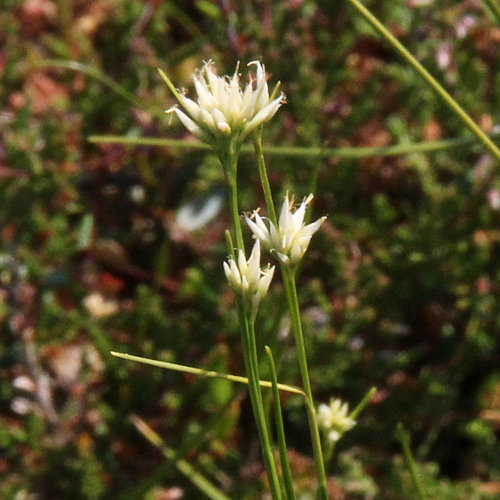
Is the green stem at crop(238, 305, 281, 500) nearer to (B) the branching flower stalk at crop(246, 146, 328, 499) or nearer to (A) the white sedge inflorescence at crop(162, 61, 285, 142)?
(B) the branching flower stalk at crop(246, 146, 328, 499)

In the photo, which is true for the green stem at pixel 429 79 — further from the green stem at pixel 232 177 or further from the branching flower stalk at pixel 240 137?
the green stem at pixel 232 177

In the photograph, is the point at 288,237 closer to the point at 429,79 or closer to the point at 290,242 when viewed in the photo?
the point at 290,242

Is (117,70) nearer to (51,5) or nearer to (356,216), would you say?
(51,5)

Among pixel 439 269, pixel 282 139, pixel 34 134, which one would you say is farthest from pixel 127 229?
pixel 439 269

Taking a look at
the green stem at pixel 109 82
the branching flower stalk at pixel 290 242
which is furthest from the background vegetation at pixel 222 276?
the branching flower stalk at pixel 290 242

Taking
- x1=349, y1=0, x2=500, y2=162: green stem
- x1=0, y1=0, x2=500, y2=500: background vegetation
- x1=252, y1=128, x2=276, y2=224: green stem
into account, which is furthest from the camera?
x1=0, y1=0, x2=500, y2=500: background vegetation

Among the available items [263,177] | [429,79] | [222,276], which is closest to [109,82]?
[222,276]

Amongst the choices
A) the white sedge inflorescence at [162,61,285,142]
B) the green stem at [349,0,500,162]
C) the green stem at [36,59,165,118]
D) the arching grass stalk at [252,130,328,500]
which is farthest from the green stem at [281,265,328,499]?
the green stem at [36,59,165,118]

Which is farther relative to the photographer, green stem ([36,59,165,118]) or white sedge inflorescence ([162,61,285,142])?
green stem ([36,59,165,118])
